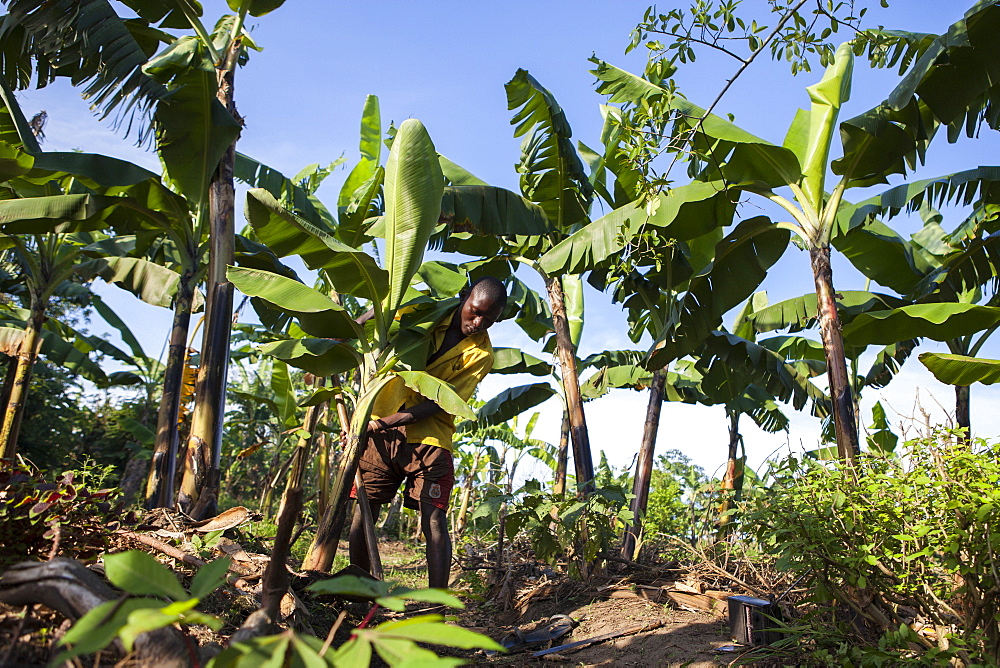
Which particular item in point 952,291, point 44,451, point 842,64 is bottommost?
point 44,451

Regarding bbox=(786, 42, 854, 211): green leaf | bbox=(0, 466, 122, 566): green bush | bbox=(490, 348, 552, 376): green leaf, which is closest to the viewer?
bbox=(0, 466, 122, 566): green bush

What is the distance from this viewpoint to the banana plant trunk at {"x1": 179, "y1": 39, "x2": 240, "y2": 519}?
4.75m

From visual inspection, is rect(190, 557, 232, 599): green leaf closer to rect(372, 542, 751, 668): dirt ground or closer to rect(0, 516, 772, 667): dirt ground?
rect(0, 516, 772, 667): dirt ground

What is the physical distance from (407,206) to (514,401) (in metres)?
4.04

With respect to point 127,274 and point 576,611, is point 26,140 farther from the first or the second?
point 576,611

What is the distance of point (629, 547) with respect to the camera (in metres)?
6.30

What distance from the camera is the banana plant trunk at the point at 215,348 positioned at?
475 cm

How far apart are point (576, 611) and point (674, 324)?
2734 millimetres

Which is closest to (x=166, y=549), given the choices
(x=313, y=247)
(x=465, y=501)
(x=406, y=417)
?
(x=406, y=417)

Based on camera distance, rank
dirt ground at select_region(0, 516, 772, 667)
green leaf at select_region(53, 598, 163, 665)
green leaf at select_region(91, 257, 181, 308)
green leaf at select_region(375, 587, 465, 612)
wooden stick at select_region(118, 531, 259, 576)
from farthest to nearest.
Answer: green leaf at select_region(91, 257, 181, 308) → wooden stick at select_region(118, 531, 259, 576) → dirt ground at select_region(0, 516, 772, 667) → green leaf at select_region(375, 587, 465, 612) → green leaf at select_region(53, 598, 163, 665)

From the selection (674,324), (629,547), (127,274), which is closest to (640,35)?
(674,324)

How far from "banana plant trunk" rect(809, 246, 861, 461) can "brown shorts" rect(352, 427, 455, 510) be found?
8.78ft

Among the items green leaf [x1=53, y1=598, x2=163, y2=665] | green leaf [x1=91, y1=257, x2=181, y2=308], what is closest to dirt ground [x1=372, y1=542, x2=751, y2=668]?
green leaf [x1=53, y1=598, x2=163, y2=665]

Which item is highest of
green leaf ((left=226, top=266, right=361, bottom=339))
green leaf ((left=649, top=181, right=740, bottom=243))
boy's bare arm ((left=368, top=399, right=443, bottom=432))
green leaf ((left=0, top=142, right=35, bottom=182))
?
green leaf ((left=649, top=181, right=740, bottom=243))
